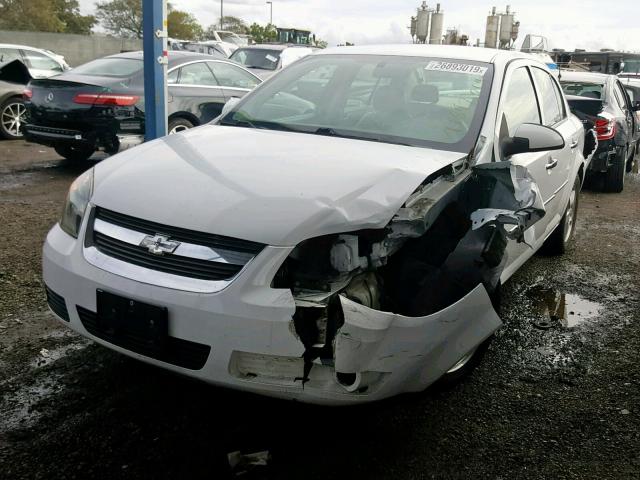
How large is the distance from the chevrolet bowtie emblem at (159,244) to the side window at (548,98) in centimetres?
304

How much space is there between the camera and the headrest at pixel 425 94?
3.41 metres

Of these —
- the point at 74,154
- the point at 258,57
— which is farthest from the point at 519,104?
the point at 258,57

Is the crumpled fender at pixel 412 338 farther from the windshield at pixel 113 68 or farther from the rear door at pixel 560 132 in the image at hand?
the windshield at pixel 113 68

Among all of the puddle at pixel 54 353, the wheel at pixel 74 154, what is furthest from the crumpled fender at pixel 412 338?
the wheel at pixel 74 154

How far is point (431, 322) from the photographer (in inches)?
88.4

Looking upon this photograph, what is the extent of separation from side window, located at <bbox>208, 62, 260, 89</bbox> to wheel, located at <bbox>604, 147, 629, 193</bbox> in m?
5.03

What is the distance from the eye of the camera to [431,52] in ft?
12.5

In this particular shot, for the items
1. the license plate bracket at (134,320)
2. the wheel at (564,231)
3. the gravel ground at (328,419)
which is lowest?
the gravel ground at (328,419)

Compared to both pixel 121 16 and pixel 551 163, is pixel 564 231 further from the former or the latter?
pixel 121 16

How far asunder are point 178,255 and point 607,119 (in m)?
7.31

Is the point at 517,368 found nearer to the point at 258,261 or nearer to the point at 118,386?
the point at 258,261

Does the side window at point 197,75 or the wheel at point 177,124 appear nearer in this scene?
the wheel at point 177,124

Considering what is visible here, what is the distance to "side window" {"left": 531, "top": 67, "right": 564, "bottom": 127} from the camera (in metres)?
4.37

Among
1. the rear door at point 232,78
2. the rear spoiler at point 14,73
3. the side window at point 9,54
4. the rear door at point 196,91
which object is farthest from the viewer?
the side window at point 9,54
